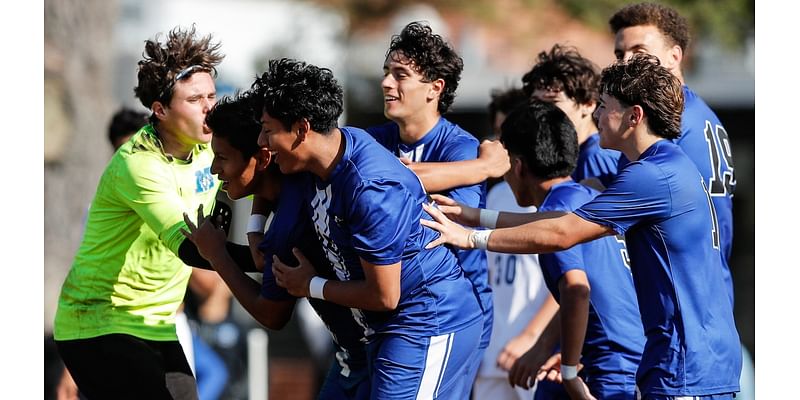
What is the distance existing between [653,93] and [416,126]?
53.5 inches

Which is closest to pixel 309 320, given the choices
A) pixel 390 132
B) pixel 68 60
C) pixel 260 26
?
pixel 68 60

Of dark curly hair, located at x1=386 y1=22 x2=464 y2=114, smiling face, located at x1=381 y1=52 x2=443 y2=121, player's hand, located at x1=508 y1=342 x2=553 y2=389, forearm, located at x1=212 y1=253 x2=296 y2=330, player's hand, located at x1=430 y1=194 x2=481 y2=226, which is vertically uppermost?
dark curly hair, located at x1=386 y1=22 x2=464 y2=114

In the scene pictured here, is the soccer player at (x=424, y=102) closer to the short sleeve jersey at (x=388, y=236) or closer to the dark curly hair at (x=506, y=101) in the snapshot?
the short sleeve jersey at (x=388, y=236)

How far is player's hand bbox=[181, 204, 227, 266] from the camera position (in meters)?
4.46

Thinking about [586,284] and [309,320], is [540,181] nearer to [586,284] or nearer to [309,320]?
[586,284]

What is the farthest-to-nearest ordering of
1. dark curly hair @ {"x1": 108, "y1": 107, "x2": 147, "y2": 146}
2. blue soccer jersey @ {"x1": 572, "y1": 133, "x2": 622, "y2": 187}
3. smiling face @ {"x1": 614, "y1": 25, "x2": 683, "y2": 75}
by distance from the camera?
dark curly hair @ {"x1": 108, "y1": 107, "x2": 147, "y2": 146}, blue soccer jersey @ {"x1": 572, "y1": 133, "x2": 622, "y2": 187}, smiling face @ {"x1": 614, "y1": 25, "x2": 683, "y2": 75}

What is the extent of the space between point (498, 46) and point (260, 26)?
13.9ft

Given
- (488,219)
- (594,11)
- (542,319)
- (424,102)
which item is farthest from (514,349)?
(594,11)

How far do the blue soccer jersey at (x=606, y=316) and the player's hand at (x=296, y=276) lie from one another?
1234mm

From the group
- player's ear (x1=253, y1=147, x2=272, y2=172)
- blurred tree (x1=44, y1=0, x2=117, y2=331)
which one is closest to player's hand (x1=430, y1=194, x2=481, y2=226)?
player's ear (x1=253, y1=147, x2=272, y2=172)

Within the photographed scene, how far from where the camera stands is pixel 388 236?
13.0 ft

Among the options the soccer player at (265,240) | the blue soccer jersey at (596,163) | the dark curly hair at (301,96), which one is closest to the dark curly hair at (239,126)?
the soccer player at (265,240)

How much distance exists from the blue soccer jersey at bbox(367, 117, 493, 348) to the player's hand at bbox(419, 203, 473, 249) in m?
0.55

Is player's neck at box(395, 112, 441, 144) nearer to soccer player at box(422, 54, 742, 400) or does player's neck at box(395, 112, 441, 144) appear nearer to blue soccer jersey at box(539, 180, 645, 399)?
blue soccer jersey at box(539, 180, 645, 399)
